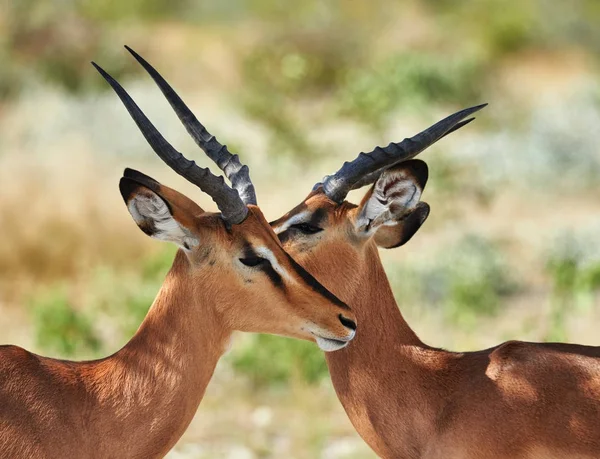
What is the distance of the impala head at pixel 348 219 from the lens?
4.95m

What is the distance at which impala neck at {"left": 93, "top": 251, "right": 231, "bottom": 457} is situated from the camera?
4.55 m

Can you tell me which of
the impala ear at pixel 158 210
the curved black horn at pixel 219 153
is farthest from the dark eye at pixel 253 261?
the curved black horn at pixel 219 153

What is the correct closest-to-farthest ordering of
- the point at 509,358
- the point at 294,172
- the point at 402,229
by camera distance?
the point at 509,358 < the point at 402,229 < the point at 294,172

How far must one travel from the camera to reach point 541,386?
15.0ft

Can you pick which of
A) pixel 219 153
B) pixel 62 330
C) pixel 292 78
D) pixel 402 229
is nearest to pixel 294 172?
pixel 292 78

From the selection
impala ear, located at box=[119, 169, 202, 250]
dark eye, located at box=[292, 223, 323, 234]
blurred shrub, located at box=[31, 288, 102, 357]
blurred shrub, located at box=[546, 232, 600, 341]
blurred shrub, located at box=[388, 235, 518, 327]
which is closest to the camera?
impala ear, located at box=[119, 169, 202, 250]

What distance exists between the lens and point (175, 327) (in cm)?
470

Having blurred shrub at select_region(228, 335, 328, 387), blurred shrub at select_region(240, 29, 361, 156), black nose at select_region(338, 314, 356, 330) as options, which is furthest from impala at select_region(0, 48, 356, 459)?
blurred shrub at select_region(240, 29, 361, 156)

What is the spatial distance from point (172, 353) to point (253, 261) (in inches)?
19.8

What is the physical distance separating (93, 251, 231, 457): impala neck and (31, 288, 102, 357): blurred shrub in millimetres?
4456

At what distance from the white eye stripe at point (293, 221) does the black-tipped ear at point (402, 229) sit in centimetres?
52

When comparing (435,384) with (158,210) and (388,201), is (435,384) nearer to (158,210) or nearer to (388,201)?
(388,201)

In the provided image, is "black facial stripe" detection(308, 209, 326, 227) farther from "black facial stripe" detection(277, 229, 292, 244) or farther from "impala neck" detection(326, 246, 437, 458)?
"impala neck" detection(326, 246, 437, 458)

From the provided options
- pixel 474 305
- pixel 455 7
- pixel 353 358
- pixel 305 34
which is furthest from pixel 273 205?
pixel 455 7
